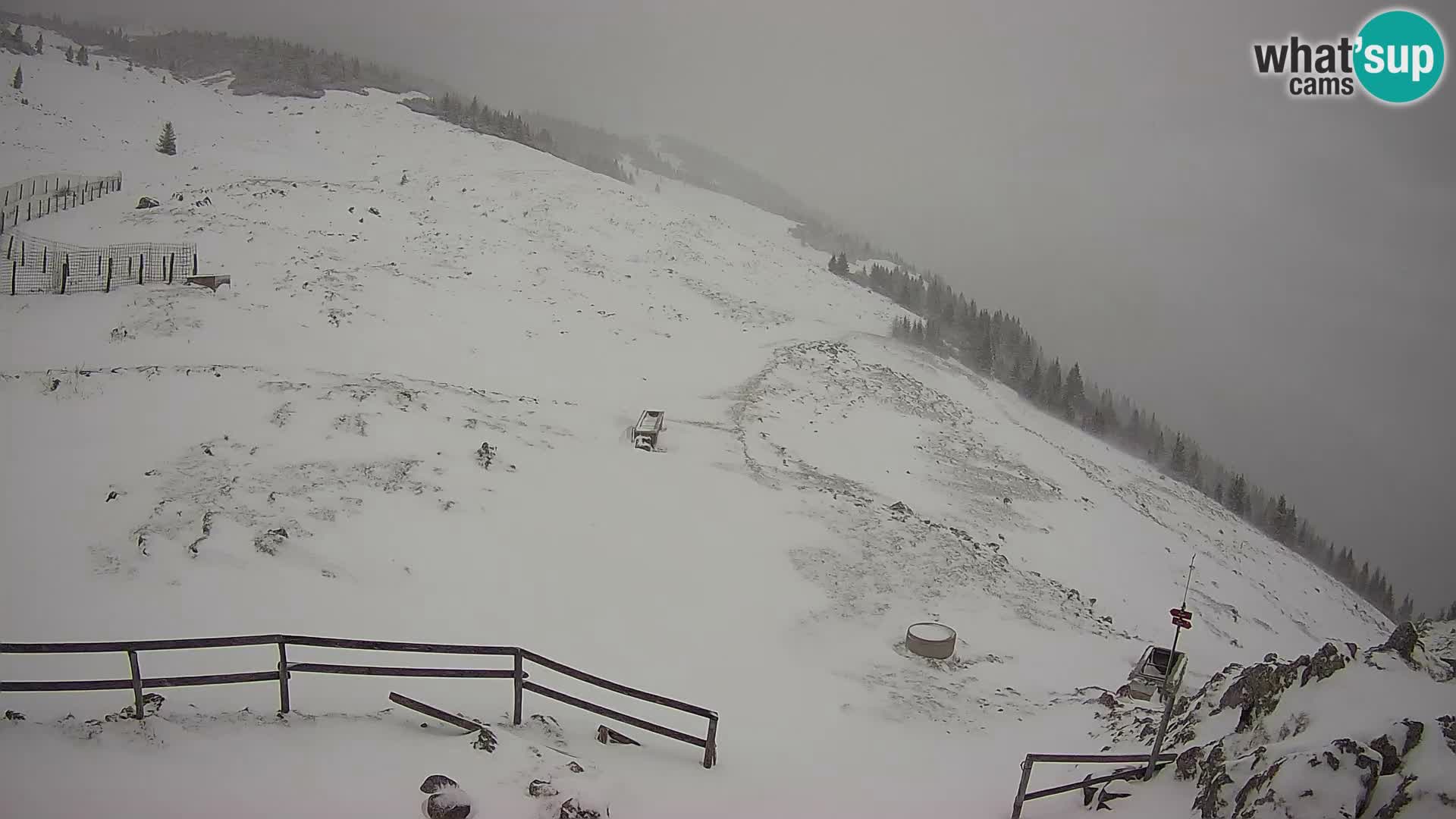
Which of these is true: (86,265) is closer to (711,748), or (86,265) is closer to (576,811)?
(711,748)

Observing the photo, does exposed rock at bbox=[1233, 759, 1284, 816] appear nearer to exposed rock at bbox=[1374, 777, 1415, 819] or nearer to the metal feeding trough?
exposed rock at bbox=[1374, 777, 1415, 819]

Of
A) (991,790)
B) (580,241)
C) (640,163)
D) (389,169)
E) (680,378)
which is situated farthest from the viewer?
(640,163)

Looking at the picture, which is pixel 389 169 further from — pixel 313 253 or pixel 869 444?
pixel 869 444

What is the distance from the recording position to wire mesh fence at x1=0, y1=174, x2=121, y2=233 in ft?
120

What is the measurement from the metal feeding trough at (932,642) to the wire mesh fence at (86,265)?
30.7 metres

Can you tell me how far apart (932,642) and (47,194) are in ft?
172

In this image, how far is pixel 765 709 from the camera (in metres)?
13.8

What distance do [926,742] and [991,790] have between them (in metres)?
2.12

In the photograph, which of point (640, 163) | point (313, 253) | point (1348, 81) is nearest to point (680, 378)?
point (313, 253)

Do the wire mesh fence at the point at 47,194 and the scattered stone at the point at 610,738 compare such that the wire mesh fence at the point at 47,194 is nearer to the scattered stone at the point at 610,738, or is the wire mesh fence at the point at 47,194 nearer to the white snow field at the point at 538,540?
the white snow field at the point at 538,540

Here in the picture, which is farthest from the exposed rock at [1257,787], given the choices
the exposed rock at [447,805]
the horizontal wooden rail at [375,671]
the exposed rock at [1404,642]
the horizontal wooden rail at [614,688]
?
the horizontal wooden rail at [375,671]

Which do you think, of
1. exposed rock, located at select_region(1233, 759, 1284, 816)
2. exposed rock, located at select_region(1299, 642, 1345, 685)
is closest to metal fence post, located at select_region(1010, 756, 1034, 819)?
exposed rock, located at select_region(1233, 759, 1284, 816)

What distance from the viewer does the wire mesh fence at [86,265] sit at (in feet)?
91.6

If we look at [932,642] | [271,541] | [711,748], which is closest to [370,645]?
[711,748]
